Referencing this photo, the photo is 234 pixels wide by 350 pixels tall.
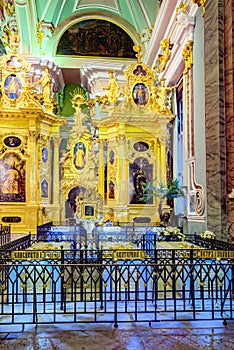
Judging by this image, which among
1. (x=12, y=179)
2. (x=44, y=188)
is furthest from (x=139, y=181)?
(x=12, y=179)

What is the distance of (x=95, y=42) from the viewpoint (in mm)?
19125

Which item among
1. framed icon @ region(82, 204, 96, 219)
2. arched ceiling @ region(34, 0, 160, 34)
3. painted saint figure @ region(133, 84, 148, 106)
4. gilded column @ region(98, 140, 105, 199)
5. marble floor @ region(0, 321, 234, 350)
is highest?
arched ceiling @ region(34, 0, 160, 34)

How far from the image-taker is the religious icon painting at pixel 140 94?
51.2 feet

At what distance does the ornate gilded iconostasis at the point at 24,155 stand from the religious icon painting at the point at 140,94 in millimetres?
3047

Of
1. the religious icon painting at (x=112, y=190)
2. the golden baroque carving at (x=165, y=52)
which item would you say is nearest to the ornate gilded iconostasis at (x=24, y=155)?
the religious icon painting at (x=112, y=190)

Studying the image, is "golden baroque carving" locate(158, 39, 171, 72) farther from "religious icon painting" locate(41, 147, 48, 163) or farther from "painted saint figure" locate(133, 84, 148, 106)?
"religious icon painting" locate(41, 147, 48, 163)

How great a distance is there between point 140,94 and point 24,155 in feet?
16.7

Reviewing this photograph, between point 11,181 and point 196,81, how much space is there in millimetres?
8044

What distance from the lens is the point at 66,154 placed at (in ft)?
50.4

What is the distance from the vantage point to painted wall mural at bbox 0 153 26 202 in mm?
15258

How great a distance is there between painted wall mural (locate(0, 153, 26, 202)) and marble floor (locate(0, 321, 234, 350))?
35.7 feet

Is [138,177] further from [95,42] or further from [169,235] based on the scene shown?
[95,42]

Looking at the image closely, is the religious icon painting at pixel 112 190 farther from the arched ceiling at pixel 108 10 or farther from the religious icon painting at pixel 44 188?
the arched ceiling at pixel 108 10

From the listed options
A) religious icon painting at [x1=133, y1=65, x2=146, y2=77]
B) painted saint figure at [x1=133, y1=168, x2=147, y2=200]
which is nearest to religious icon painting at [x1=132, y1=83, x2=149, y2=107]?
religious icon painting at [x1=133, y1=65, x2=146, y2=77]
